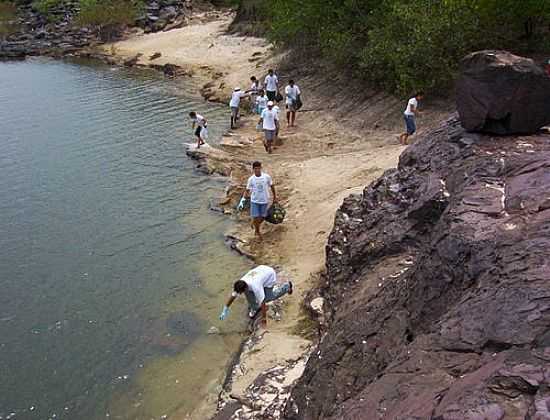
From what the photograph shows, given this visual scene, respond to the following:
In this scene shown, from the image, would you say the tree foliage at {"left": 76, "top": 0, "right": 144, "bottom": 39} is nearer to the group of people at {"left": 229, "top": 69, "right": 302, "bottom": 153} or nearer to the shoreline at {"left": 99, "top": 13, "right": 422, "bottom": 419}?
the shoreline at {"left": 99, "top": 13, "right": 422, "bottom": 419}

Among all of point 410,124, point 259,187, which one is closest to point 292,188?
point 259,187

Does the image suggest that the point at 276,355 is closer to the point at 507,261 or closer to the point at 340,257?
the point at 340,257

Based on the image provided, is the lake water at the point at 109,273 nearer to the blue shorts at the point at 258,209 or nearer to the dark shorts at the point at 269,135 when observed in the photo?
the blue shorts at the point at 258,209

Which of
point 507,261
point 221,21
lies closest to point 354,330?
point 507,261

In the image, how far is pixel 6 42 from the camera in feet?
185

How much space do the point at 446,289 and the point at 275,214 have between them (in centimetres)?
876

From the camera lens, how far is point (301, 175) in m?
18.4

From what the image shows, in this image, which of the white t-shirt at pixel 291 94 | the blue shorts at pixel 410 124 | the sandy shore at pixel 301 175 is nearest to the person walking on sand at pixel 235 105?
the sandy shore at pixel 301 175

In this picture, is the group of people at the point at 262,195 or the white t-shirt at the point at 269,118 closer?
the group of people at the point at 262,195

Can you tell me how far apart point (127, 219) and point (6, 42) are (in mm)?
46904

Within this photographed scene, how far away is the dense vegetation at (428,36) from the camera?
67.6 feet

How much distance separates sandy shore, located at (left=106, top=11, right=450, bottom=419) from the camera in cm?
1057

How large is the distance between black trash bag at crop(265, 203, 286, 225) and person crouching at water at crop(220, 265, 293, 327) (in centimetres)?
358

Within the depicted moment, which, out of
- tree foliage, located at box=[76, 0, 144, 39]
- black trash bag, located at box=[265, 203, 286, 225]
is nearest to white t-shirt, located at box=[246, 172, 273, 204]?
black trash bag, located at box=[265, 203, 286, 225]
